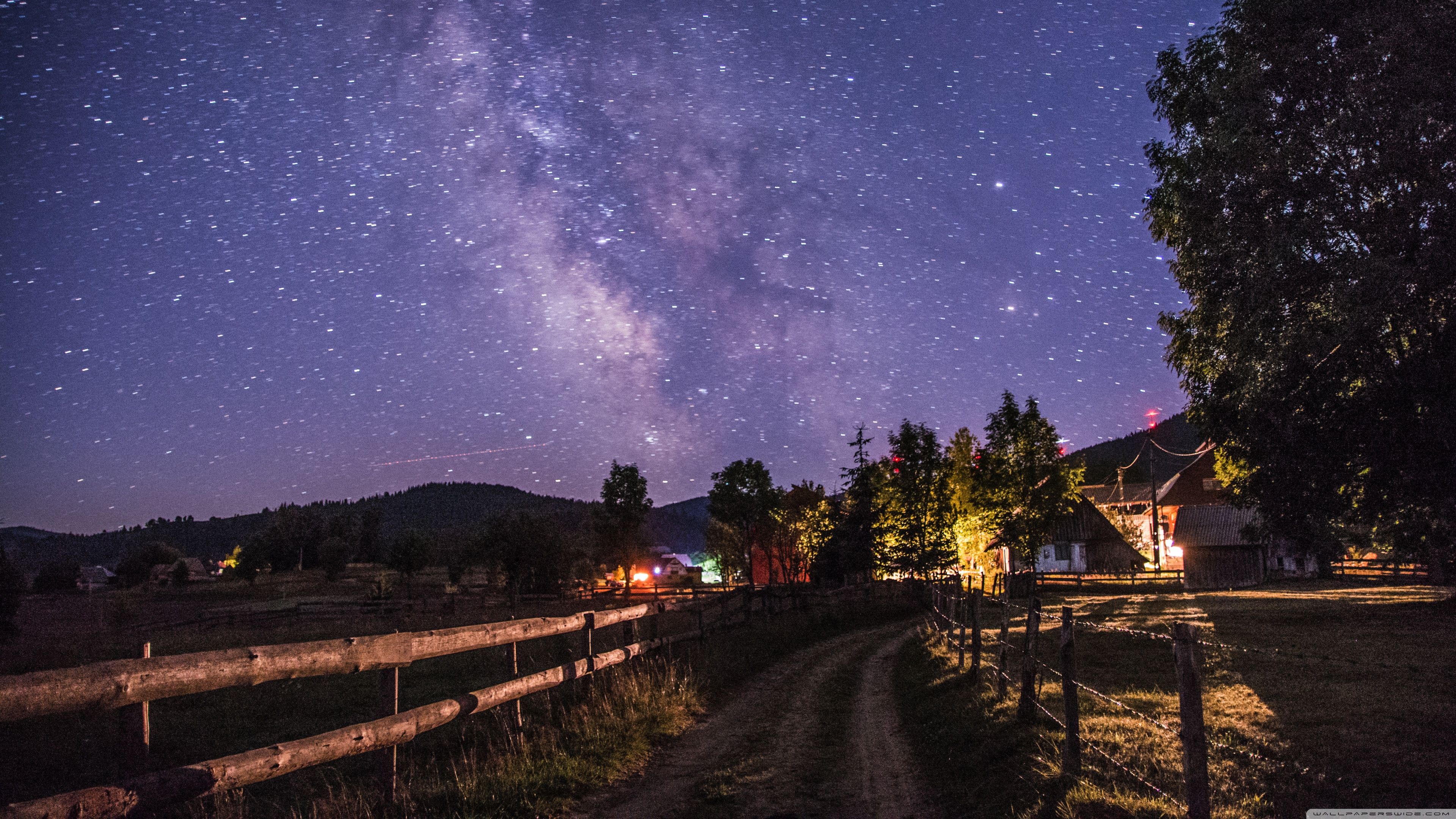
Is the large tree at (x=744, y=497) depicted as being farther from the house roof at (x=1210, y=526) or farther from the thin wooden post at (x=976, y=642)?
the thin wooden post at (x=976, y=642)

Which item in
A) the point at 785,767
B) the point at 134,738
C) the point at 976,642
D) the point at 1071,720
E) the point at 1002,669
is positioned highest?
the point at 134,738

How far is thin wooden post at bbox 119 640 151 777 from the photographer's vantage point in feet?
14.5

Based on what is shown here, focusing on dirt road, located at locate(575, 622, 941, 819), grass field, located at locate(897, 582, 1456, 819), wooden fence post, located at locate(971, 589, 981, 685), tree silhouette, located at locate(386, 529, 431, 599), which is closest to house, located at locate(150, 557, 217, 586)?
tree silhouette, located at locate(386, 529, 431, 599)

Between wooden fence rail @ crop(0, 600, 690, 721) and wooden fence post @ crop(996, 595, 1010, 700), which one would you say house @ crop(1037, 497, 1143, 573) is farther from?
wooden fence rail @ crop(0, 600, 690, 721)

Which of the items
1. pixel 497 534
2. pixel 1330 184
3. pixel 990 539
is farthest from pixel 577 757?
pixel 497 534

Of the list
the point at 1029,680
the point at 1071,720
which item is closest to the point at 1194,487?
the point at 1029,680

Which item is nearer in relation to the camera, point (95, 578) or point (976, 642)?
point (976, 642)

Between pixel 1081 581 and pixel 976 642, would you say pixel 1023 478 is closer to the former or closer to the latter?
pixel 1081 581

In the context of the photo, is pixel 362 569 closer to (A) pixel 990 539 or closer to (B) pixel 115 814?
(A) pixel 990 539

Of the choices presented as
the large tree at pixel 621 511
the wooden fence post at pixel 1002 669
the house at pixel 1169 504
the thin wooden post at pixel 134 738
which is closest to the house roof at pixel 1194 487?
the house at pixel 1169 504

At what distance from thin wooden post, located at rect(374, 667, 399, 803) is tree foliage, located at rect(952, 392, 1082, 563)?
44434 mm

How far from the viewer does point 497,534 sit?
6856cm

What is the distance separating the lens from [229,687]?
4.44 meters

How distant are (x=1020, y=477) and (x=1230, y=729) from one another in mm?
45520
